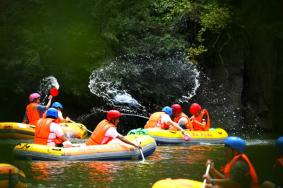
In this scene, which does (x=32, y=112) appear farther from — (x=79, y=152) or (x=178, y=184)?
(x=178, y=184)

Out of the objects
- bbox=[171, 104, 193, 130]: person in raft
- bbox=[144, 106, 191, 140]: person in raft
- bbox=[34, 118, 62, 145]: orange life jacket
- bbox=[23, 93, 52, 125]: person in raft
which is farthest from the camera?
bbox=[23, 93, 52, 125]: person in raft

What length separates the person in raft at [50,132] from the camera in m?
12.5

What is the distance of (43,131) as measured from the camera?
1261cm

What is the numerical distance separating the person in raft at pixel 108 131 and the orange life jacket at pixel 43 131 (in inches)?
33.6

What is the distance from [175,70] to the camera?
73.8 ft

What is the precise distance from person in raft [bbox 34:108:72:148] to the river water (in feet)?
1.97

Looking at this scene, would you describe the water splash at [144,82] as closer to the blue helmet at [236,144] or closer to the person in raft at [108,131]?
the person in raft at [108,131]

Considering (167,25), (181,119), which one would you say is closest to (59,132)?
(181,119)

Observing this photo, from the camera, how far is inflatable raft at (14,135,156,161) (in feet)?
40.2

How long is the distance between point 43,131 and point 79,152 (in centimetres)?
97

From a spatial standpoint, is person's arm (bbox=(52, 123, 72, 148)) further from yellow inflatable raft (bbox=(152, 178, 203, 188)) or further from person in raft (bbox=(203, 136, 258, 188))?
person in raft (bbox=(203, 136, 258, 188))

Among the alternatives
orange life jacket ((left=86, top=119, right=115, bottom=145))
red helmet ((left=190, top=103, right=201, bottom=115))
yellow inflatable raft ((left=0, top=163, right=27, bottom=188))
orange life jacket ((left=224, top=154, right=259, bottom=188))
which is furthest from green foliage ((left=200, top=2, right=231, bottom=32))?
orange life jacket ((left=224, top=154, right=259, bottom=188))

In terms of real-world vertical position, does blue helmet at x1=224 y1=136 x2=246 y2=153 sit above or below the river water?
above

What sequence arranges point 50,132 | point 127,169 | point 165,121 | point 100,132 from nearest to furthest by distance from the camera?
point 127,169 → point 50,132 → point 100,132 → point 165,121
